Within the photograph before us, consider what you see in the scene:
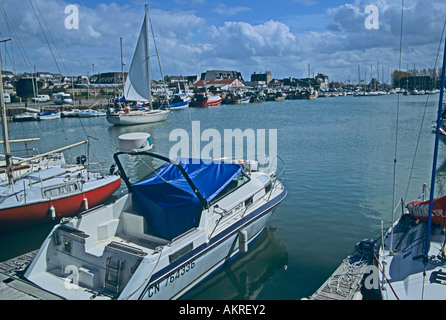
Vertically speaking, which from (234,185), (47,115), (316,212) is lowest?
(316,212)

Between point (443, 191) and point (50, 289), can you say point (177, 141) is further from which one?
point (50, 289)

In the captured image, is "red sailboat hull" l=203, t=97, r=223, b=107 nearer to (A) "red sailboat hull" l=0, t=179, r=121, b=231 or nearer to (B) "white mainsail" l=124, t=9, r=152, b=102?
(B) "white mainsail" l=124, t=9, r=152, b=102

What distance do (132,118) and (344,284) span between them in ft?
154

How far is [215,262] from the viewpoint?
34.7ft

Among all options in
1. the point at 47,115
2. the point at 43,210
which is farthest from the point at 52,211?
the point at 47,115

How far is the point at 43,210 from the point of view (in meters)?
14.7

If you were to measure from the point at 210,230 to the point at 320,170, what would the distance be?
1389cm

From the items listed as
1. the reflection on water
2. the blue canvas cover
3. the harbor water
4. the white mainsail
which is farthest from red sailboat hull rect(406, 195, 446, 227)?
the white mainsail

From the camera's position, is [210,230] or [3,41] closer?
[210,230]

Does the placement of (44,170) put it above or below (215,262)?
above

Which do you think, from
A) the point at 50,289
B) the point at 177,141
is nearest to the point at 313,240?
the point at 50,289

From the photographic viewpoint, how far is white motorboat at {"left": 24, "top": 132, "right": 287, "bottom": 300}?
8.51 m

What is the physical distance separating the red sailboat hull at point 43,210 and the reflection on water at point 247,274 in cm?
782

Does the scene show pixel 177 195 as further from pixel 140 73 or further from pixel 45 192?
pixel 140 73
